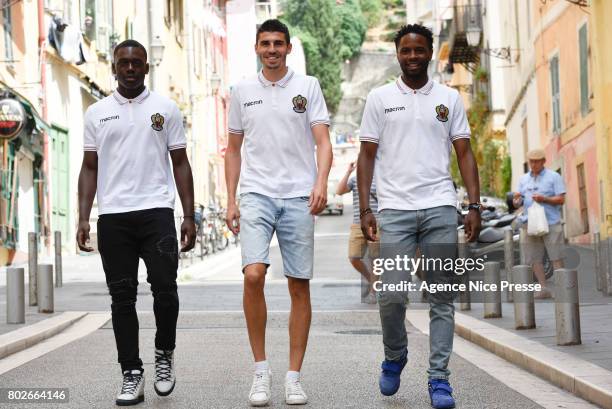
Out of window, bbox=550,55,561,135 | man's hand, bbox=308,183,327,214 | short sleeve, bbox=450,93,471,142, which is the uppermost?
window, bbox=550,55,561,135

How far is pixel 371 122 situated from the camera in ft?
23.9

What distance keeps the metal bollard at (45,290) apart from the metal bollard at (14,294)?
4.07ft

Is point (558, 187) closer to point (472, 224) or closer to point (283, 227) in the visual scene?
point (472, 224)

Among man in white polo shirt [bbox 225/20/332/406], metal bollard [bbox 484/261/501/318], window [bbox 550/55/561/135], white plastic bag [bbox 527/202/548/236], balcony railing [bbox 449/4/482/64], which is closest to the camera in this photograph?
man in white polo shirt [bbox 225/20/332/406]

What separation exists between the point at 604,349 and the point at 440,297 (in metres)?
2.43

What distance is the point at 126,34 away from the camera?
3869cm

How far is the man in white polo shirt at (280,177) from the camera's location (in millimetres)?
7324

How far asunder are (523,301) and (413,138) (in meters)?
4.19

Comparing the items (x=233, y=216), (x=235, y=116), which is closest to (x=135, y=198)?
(x=233, y=216)

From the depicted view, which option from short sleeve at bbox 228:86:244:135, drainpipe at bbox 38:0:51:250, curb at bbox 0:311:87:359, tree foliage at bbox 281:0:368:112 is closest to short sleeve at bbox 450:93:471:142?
short sleeve at bbox 228:86:244:135

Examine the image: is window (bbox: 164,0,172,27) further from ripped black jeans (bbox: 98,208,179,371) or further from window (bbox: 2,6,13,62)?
ripped black jeans (bbox: 98,208,179,371)

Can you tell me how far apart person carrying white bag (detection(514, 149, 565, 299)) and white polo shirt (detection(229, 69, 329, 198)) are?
7.73 meters

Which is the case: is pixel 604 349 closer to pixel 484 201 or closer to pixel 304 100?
pixel 304 100

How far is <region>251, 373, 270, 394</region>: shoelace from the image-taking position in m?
7.17
